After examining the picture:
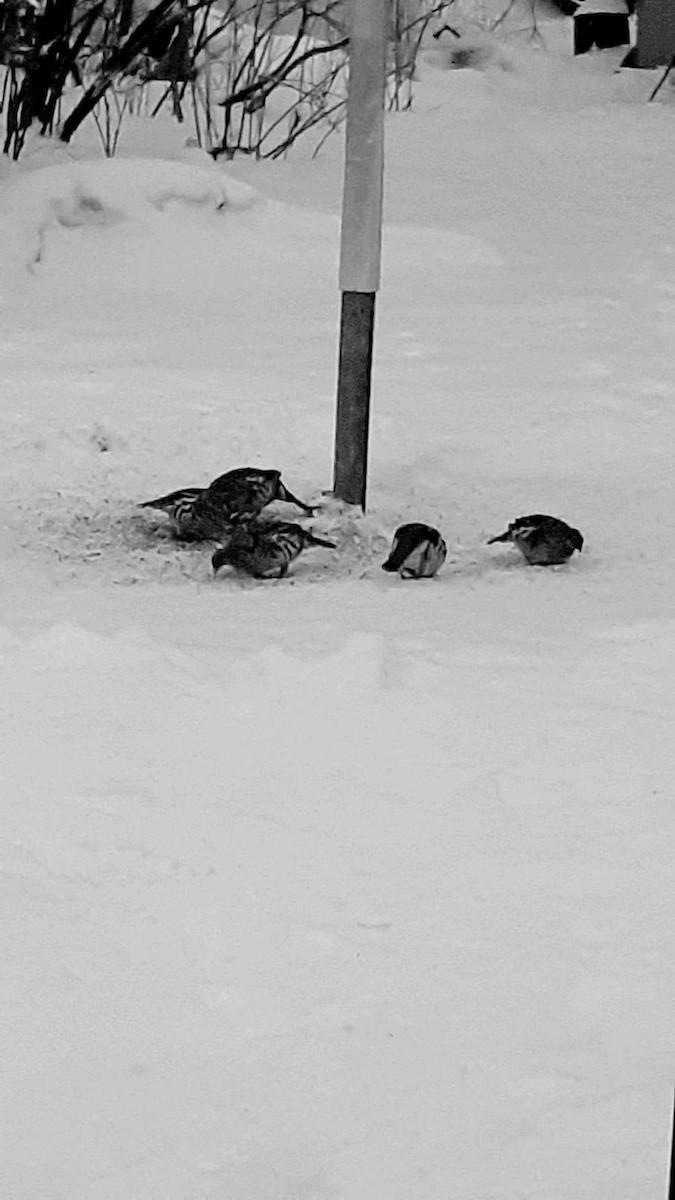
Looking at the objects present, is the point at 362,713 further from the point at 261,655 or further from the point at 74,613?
the point at 74,613

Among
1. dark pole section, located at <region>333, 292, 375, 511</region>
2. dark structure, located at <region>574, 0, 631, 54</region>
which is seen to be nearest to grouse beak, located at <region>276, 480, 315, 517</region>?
dark pole section, located at <region>333, 292, 375, 511</region>

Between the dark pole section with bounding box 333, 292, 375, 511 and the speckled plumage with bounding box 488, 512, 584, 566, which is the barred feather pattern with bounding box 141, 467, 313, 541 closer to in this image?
the dark pole section with bounding box 333, 292, 375, 511

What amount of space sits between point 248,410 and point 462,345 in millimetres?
1121

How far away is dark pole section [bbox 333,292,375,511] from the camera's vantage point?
4699 mm

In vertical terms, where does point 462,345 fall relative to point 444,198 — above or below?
below

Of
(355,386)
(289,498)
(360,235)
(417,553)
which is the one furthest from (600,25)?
(417,553)

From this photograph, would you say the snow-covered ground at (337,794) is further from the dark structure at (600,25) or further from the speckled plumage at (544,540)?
the dark structure at (600,25)

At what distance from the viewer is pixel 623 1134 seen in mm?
2234

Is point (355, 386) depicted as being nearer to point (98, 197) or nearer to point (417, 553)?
point (417, 553)

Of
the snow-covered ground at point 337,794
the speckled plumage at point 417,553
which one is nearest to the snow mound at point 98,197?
the snow-covered ground at point 337,794

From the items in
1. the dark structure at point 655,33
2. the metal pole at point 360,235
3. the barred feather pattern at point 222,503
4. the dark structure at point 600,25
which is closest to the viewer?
the barred feather pattern at point 222,503

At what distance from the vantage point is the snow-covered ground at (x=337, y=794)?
89.7 inches

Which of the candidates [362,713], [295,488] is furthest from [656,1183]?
[295,488]

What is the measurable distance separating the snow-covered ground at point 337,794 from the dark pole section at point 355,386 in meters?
0.12
